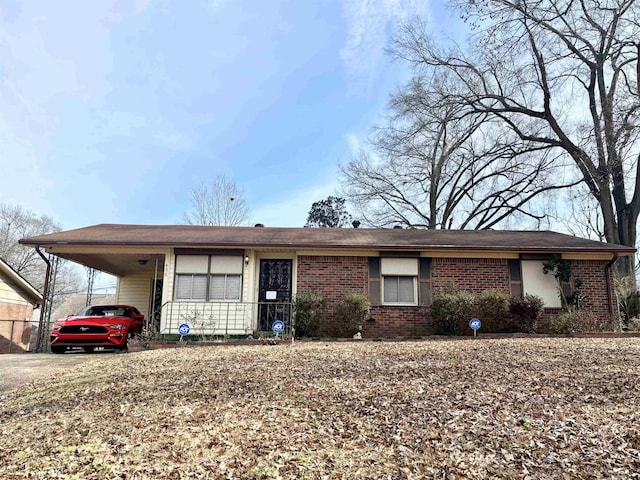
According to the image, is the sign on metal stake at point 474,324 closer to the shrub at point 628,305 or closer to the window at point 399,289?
the window at point 399,289

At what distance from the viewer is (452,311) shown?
11.0 metres

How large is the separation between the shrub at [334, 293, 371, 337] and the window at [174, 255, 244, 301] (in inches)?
109

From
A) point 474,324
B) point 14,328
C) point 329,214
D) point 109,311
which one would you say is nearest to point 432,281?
point 474,324

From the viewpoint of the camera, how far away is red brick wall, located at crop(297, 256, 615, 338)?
11.8 metres

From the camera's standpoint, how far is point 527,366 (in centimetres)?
636

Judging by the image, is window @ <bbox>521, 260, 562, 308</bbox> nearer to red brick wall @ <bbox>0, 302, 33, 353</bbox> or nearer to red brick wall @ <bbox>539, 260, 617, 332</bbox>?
red brick wall @ <bbox>539, 260, 617, 332</bbox>

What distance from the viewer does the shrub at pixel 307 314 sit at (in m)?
11.0

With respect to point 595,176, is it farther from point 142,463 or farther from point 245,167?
point 142,463

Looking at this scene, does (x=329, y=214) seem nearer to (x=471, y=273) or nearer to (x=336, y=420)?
(x=471, y=273)

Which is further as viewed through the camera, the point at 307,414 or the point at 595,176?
the point at 595,176

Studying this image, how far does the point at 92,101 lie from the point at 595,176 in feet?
61.2

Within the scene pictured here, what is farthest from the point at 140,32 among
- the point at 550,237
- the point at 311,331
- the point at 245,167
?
the point at 550,237

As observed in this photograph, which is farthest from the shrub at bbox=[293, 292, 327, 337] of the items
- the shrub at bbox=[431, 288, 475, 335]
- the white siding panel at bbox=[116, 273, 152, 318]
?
the white siding panel at bbox=[116, 273, 152, 318]

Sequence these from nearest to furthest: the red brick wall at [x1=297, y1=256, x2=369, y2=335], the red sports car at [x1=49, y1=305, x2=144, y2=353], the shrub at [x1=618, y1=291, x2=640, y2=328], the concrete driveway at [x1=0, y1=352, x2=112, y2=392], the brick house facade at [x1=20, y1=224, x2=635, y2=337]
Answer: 1. the concrete driveway at [x1=0, y1=352, x2=112, y2=392]
2. the red sports car at [x1=49, y1=305, x2=144, y2=353]
3. the brick house facade at [x1=20, y1=224, x2=635, y2=337]
4. the red brick wall at [x1=297, y1=256, x2=369, y2=335]
5. the shrub at [x1=618, y1=291, x2=640, y2=328]
